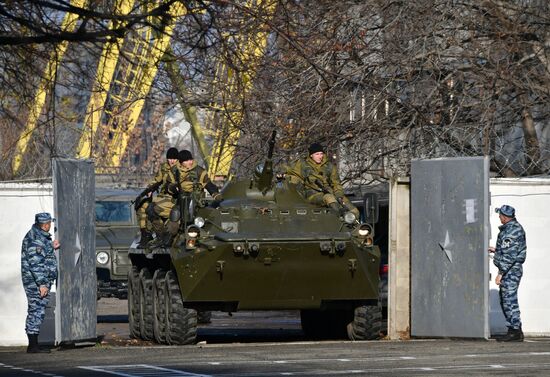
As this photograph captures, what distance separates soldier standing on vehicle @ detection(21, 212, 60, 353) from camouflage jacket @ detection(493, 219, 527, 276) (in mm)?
5218

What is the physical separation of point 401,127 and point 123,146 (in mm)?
24497

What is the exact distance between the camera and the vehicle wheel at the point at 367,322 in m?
18.7

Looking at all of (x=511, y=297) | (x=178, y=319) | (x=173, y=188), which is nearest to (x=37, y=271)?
(x=178, y=319)

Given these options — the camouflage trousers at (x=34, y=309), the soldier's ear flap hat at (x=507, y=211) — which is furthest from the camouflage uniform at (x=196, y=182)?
the soldier's ear flap hat at (x=507, y=211)

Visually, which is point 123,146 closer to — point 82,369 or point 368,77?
point 368,77

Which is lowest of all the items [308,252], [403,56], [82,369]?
[82,369]

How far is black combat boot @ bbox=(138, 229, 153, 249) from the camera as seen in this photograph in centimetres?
2017

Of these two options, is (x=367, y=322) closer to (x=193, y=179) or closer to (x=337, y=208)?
(x=337, y=208)

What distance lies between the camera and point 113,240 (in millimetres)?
25844

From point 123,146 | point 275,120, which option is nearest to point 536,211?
point 275,120

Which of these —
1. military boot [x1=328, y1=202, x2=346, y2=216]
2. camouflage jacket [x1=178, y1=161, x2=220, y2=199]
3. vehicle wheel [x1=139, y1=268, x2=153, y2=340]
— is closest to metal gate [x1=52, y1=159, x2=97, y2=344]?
vehicle wheel [x1=139, y1=268, x2=153, y2=340]

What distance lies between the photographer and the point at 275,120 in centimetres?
2384

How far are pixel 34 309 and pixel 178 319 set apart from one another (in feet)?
5.54

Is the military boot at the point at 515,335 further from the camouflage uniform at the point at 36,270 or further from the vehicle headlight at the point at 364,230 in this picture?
the camouflage uniform at the point at 36,270
